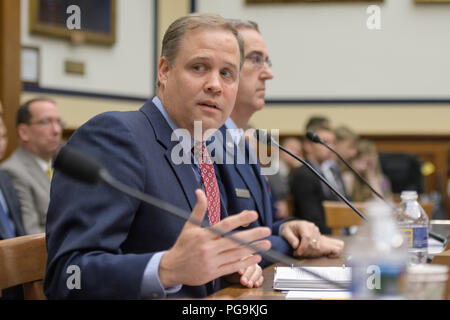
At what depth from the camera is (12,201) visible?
10.2 feet

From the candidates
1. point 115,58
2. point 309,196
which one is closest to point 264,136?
point 309,196

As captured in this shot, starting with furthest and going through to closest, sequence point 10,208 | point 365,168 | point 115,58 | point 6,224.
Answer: point 115,58
point 365,168
point 10,208
point 6,224

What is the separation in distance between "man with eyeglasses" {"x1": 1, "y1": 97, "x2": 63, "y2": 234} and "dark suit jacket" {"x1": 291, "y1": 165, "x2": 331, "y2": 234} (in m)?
2.00

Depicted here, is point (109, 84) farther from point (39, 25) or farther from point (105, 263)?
point (105, 263)

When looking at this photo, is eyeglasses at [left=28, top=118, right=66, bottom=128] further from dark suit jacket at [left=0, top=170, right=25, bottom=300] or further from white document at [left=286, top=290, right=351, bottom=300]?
white document at [left=286, top=290, right=351, bottom=300]

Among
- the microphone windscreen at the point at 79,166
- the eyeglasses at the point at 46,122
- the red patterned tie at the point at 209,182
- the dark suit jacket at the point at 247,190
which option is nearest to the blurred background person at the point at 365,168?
the eyeglasses at the point at 46,122

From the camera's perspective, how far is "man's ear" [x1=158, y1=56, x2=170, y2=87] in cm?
162

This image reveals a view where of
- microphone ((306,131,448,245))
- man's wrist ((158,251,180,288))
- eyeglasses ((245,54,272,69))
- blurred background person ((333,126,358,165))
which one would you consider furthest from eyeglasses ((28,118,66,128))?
man's wrist ((158,251,180,288))

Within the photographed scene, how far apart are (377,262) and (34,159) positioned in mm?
2856

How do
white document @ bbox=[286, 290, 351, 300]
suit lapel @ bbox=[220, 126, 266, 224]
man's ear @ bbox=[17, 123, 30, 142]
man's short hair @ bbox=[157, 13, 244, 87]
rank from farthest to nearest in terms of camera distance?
man's ear @ bbox=[17, 123, 30, 142] < suit lapel @ bbox=[220, 126, 266, 224] < man's short hair @ bbox=[157, 13, 244, 87] < white document @ bbox=[286, 290, 351, 300]

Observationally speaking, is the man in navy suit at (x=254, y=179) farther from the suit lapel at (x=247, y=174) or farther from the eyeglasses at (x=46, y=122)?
the eyeglasses at (x=46, y=122)

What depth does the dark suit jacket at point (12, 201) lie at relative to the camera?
3055 mm

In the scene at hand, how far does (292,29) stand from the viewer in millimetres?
7207

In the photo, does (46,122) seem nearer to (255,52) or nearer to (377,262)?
(255,52)
